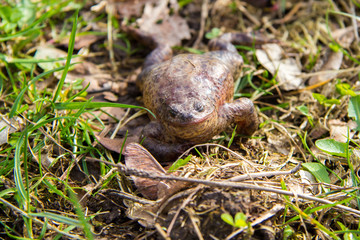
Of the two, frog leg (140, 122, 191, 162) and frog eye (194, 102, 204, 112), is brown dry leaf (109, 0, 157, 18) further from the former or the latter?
frog eye (194, 102, 204, 112)

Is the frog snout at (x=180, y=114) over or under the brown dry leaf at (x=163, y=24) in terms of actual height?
under

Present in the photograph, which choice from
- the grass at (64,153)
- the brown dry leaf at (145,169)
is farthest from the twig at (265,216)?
the brown dry leaf at (145,169)

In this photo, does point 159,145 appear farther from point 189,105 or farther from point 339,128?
point 339,128

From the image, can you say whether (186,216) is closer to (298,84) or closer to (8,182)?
(8,182)

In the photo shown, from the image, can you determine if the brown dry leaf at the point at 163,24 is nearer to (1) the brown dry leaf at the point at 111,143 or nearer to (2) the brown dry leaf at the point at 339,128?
(1) the brown dry leaf at the point at 111,143

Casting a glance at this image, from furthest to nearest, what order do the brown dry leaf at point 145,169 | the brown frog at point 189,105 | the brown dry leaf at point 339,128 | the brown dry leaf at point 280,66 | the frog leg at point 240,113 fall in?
the brown dry leaf at point 280,66 → the brown dry leaf at point 339,128 → the frog leg at point 240,113 → the brown frog at point 189,105 → the brown dry leaf at point 145,169

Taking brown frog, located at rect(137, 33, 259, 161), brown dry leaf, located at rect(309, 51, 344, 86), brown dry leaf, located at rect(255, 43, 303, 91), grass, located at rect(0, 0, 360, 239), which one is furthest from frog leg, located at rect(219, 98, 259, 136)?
brown dry leaf, located at rect(309, 51, 344, 86)

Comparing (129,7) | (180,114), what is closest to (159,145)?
(180,114)
